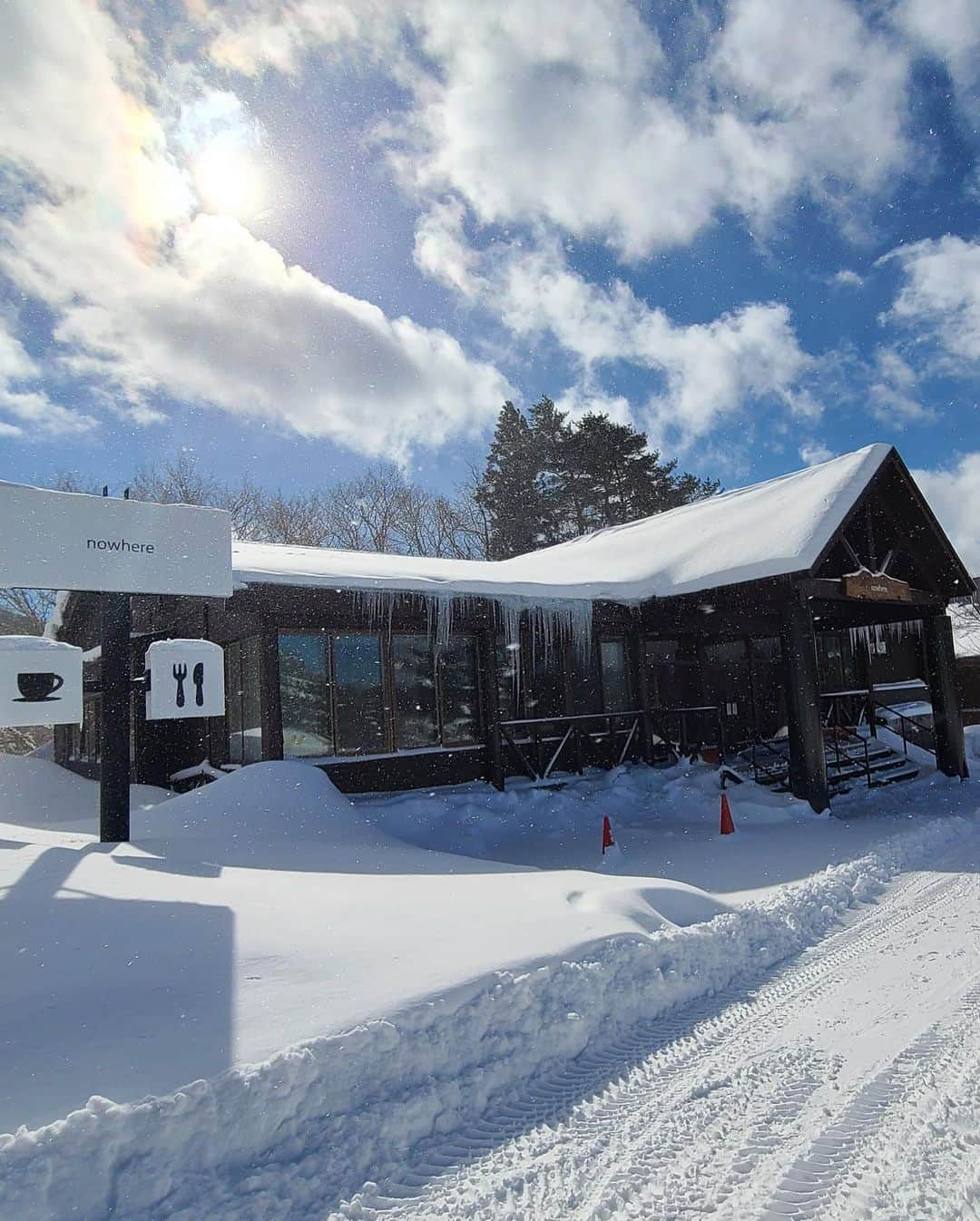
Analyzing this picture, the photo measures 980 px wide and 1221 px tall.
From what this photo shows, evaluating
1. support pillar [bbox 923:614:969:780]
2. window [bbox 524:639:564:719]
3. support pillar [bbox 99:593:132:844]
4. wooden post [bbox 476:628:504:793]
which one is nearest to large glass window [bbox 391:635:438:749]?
wooden post [bbox 476:628:504:793]

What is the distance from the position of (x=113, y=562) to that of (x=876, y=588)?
9595 millimetres

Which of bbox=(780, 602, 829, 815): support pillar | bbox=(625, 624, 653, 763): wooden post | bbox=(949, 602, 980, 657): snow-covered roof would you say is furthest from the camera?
bbox=(949, 602, 980, 657): snow-covered roof

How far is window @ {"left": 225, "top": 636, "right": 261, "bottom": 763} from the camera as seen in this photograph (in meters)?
9.46

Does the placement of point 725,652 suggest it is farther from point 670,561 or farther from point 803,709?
point 803,709

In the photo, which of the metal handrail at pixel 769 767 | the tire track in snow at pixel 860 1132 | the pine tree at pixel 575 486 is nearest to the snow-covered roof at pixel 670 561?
the metal handrail at pixel 769 767

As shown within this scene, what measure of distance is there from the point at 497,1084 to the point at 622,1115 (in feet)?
1.60

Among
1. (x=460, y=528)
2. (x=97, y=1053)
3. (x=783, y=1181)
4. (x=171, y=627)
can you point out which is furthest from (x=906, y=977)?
(x=460, y=528)

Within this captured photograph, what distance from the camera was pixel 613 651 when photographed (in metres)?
12.6

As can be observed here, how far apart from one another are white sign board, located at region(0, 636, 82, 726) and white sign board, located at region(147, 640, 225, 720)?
1.77 ft

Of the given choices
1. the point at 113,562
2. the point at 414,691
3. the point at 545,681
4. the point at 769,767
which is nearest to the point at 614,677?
the point at 545,681

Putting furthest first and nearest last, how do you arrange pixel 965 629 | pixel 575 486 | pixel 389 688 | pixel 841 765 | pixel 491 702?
pixel 575 486
pixel 965 629
pixel 841 765
pixel 491 702
pixel 389 688

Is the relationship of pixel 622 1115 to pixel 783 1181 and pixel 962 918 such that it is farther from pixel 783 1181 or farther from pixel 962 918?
pixel 962 918

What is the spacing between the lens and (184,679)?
20.6 ft

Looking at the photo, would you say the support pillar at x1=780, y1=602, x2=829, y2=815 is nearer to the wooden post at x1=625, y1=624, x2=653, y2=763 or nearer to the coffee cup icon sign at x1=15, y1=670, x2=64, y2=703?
the wooden post at x1=625, y1=624, x2=653, y2=763
